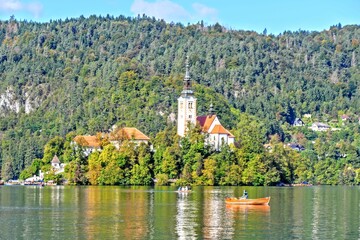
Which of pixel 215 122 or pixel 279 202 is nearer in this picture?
pixel 279 202

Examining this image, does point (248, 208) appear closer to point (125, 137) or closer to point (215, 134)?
point (125, 137)

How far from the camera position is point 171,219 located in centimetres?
7700

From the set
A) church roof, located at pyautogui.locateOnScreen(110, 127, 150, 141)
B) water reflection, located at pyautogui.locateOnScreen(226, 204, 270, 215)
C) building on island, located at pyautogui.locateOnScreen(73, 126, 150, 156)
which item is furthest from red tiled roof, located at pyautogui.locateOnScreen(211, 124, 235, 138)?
water reflection, located at pyautogui.locateOnScreen(226, 204, 270, 215)

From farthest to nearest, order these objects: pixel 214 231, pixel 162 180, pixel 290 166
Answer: pixel 290 166 → pixel 162 180 → pixel 214 231

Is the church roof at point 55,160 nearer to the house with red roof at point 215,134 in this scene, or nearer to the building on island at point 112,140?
the building on island at point 112,140

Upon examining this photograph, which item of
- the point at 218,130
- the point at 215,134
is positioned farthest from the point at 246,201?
the point at 218,130

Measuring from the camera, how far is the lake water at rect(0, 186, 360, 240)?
65.2m

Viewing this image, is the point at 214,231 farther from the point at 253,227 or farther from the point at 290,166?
the point at 290,166

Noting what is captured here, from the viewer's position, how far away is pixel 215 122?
18412cm

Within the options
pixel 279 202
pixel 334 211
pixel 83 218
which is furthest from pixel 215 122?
pixel 83 218

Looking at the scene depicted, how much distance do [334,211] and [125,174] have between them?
75.0 m

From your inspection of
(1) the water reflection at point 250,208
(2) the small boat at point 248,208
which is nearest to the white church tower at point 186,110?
(2) the small boat at point 248,208

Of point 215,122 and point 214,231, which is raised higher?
point 215,122

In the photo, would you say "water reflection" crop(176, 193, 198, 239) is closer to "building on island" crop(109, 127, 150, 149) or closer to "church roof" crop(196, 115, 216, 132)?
"building on island" crop(109, 127, 150, 149)
